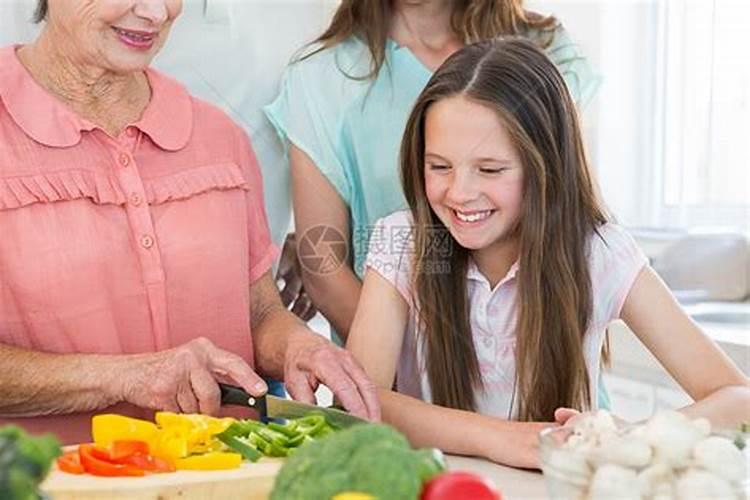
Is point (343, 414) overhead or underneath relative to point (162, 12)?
underneath

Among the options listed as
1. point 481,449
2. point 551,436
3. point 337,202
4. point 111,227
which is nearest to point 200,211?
point 111,227

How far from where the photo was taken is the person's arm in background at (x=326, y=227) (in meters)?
1.33

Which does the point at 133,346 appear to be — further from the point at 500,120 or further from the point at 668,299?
the point at 668,299

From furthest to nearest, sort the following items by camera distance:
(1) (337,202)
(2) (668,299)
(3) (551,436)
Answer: (1) (337,202) < (2) (668,299) < (3) (551,436)

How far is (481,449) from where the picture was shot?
97cm

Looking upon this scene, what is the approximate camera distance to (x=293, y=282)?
4.73 feet

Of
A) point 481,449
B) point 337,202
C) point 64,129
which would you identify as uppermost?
point 64,129

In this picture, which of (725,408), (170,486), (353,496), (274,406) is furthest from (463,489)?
(725,408)

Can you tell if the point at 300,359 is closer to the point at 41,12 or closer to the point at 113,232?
the point at 113,232

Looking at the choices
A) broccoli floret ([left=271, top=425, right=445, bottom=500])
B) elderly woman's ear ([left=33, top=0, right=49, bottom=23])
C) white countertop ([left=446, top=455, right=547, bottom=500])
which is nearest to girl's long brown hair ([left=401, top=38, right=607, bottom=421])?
white countertop ([left=446, top=455, right=547, bottom=500])

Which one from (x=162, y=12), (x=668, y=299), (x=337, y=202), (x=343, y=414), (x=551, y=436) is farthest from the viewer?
(x=337, y=202)

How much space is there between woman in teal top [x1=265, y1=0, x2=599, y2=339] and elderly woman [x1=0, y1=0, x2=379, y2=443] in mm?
157

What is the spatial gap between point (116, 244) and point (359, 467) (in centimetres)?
60

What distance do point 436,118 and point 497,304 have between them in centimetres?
19
